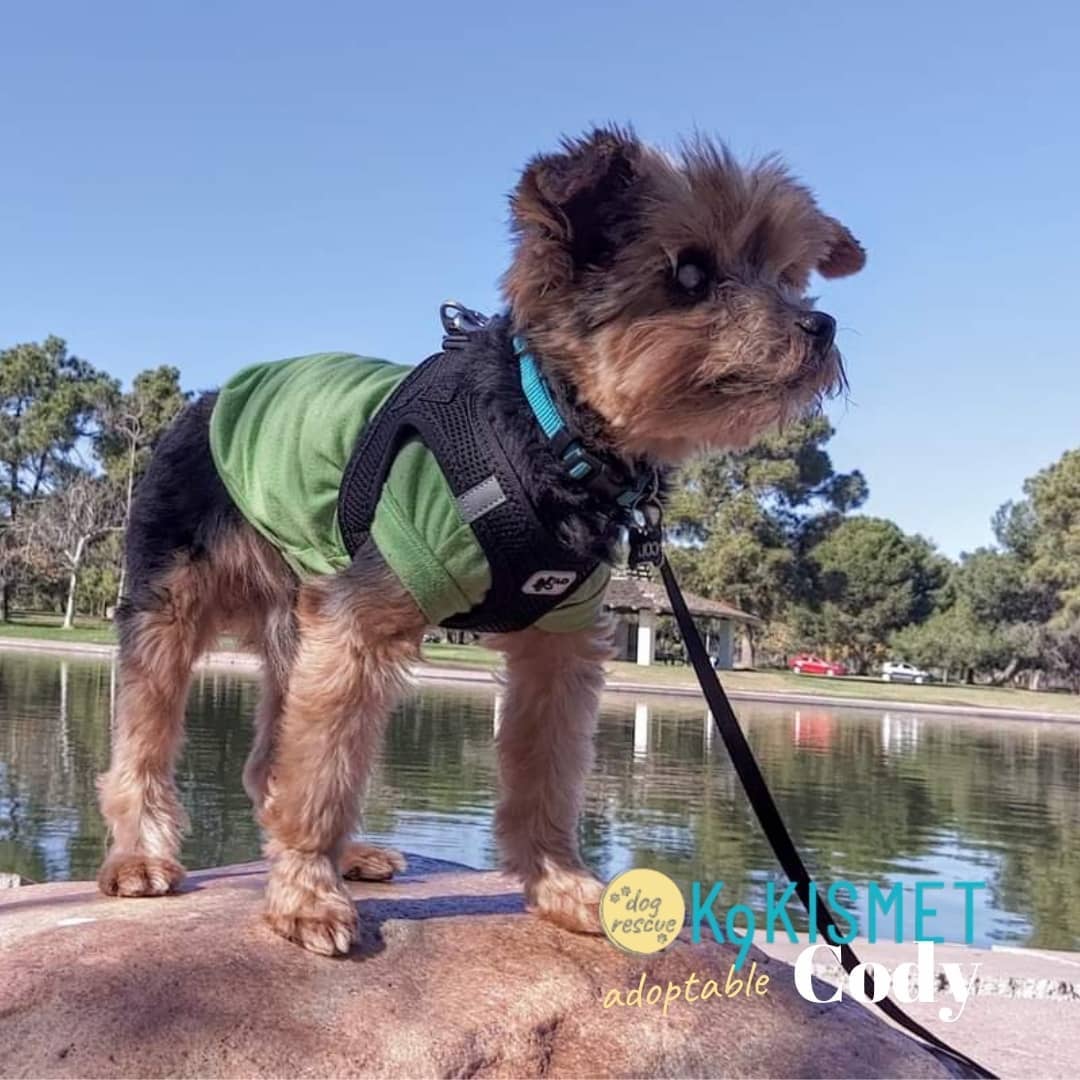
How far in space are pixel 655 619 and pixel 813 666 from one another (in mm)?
15828

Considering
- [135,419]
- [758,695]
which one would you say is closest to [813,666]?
[758,695]

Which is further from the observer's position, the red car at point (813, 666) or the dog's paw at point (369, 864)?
the red car at point (813, 666)

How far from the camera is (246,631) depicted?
4559mm

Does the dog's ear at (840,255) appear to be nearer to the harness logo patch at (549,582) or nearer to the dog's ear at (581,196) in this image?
the dog's ear at (581,196)

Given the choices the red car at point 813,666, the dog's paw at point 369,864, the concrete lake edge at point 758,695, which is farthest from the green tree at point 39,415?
the dog's paw at point 369,864

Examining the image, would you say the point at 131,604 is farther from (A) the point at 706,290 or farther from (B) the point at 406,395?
(A) the point at 706,290

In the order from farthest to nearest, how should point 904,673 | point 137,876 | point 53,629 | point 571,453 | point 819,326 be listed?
point 904,673 → point 53,629 → point 137,876 → point 571,453 → point 819,326

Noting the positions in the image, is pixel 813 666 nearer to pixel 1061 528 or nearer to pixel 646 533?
pixel 1061 528

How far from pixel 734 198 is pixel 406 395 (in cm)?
107

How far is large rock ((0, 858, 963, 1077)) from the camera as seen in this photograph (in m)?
3.05

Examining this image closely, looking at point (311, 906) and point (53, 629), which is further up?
point (53, 629)

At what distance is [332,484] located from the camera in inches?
147

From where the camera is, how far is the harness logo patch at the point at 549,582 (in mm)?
3326

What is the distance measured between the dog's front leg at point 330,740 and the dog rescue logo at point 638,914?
790 mm
